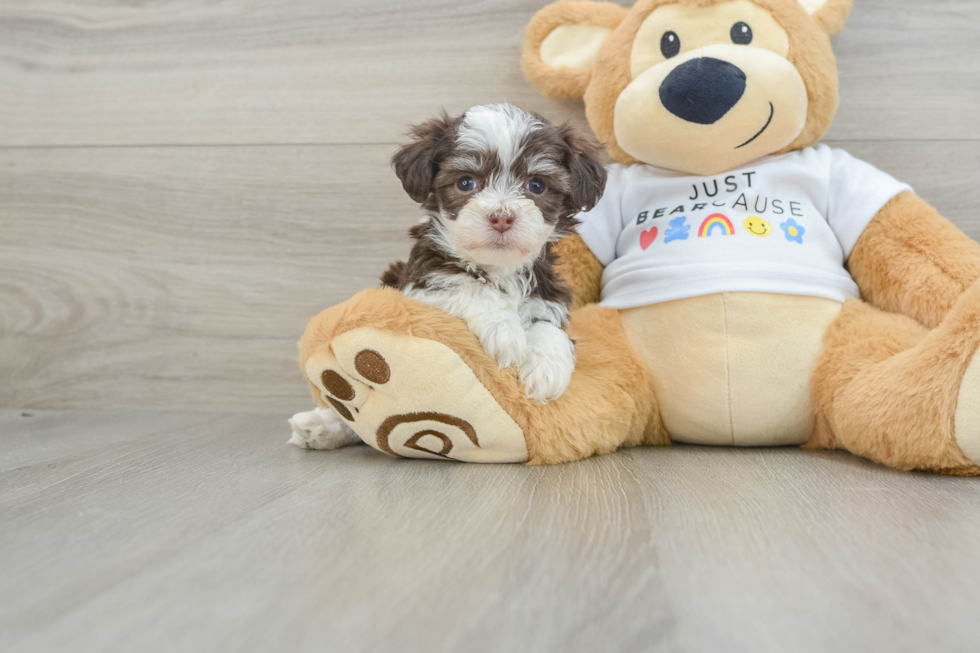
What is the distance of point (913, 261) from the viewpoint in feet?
4.23

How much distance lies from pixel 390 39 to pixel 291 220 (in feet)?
1.63

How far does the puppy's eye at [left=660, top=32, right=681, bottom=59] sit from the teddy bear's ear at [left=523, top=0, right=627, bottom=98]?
6.4 inches

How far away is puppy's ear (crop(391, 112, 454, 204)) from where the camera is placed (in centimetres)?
112

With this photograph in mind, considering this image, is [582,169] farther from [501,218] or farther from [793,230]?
[793,230]

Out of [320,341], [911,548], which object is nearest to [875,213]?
[911,548]

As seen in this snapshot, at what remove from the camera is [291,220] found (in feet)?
5.76

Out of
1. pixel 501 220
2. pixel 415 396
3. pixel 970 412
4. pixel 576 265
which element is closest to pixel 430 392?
pixel 415 396

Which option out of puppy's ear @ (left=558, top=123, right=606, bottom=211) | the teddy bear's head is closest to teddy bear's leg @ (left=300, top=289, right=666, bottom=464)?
puppy's ear @ (left=558, top=123, right=606, bottom=211)

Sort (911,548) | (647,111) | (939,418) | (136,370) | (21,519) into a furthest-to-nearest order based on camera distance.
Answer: (136,370), (647,111), (939,418), (21,519), (911,548)

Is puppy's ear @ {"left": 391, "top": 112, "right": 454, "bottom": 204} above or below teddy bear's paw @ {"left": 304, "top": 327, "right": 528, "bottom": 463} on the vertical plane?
above

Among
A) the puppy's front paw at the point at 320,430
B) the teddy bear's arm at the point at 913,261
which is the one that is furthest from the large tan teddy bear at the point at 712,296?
the puppy's front paw at the point at 320,430

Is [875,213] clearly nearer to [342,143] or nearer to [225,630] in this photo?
[342,143]

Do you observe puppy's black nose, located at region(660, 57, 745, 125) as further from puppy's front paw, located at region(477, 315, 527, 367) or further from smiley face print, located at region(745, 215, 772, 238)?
puppy's front paw, located at region(477, 315, 527, 367)

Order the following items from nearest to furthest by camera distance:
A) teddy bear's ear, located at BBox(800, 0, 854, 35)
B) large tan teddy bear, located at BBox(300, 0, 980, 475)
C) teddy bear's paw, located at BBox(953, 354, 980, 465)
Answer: teddy bear's paw, located at BBox(953, 354, 980, 465)
large tan teddy bear, located at BBox(300, 0, 980, 475)
teddy bear's ear, located at BBox(800, 0, 854, 35)
